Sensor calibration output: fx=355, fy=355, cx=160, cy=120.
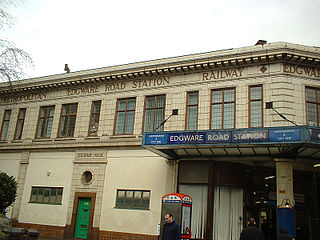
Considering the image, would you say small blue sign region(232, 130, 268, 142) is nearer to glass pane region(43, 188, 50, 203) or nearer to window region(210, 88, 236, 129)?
window region(210, 88, 236, 129)

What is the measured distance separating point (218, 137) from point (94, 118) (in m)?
10.5

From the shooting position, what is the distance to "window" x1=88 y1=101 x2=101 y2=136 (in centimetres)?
2368

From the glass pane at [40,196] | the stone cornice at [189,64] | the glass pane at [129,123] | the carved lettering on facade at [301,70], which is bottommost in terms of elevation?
the glass pane at [40,196]

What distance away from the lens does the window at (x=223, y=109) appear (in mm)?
19750

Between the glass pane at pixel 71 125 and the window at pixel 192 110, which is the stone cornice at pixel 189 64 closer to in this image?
the window at pixel 192 110

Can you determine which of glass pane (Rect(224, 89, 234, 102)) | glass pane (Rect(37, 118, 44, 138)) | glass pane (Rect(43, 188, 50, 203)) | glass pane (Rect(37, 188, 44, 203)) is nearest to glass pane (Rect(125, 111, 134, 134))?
glass pane (Rect(224, 89, 234, 102))

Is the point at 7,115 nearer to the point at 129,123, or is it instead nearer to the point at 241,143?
the point at 129,123

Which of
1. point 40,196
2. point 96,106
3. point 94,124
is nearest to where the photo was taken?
point 94,124

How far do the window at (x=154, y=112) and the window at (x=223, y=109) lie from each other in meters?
3.27

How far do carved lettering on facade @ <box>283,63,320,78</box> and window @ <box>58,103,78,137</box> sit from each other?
14.2 meters

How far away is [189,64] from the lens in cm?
2097

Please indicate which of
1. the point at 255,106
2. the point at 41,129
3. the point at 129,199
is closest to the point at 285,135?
the point at 255,106

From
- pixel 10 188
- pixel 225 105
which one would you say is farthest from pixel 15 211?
pixel 225 105

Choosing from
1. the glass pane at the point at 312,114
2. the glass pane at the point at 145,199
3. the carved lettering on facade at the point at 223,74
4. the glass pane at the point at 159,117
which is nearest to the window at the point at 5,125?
the glass pane at the point at 159,117
